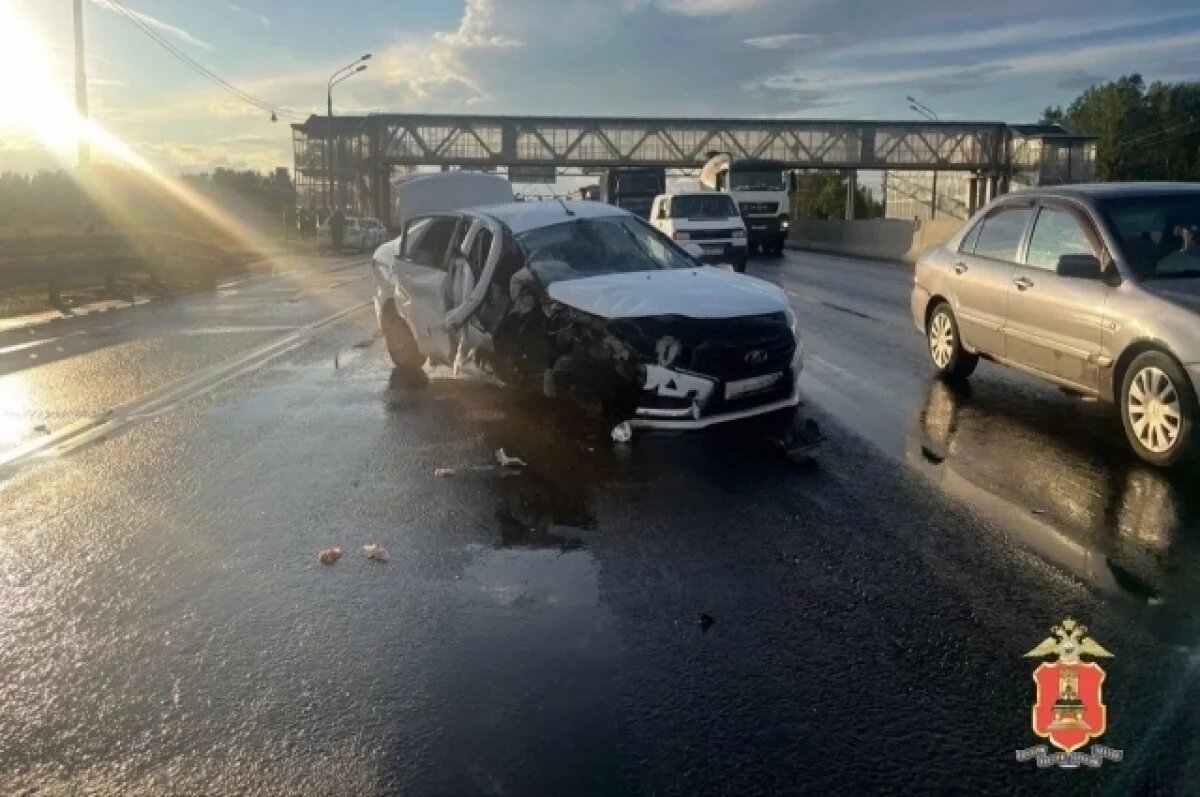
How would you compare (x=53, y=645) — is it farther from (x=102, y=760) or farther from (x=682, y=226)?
(x=682, y=226)

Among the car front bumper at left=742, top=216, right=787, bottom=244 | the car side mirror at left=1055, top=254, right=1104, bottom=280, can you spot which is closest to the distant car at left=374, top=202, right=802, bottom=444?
the car side mirror at left=1055, top=254, right=1104, bottom=280

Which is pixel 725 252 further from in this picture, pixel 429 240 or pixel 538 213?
pixel 538 213

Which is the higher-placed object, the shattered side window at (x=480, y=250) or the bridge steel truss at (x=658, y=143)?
the bridge steel truss at (x=658, y=143)

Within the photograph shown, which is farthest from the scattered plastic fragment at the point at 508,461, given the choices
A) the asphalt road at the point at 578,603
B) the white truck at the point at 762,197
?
the white truck at the point at 762,197

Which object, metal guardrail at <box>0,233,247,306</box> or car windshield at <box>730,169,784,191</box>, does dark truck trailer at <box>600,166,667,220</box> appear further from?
metal guardrail at <box>0,233,247,306</box>

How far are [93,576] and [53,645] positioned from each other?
894 millimetres

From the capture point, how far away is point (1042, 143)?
55.6 m

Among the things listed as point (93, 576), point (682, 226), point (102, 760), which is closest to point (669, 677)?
point (102, 760)

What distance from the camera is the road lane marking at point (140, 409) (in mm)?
8102

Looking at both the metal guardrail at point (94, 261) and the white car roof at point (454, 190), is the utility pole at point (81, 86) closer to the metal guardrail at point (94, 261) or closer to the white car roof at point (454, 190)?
the metal guardrail at point (94, 261)

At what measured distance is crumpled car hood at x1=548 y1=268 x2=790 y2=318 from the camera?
7.82 metres

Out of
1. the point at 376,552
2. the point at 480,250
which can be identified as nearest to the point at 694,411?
the point at 376,552

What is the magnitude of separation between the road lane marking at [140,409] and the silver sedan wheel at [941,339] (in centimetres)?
698

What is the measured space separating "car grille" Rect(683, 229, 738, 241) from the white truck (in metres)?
11.0
